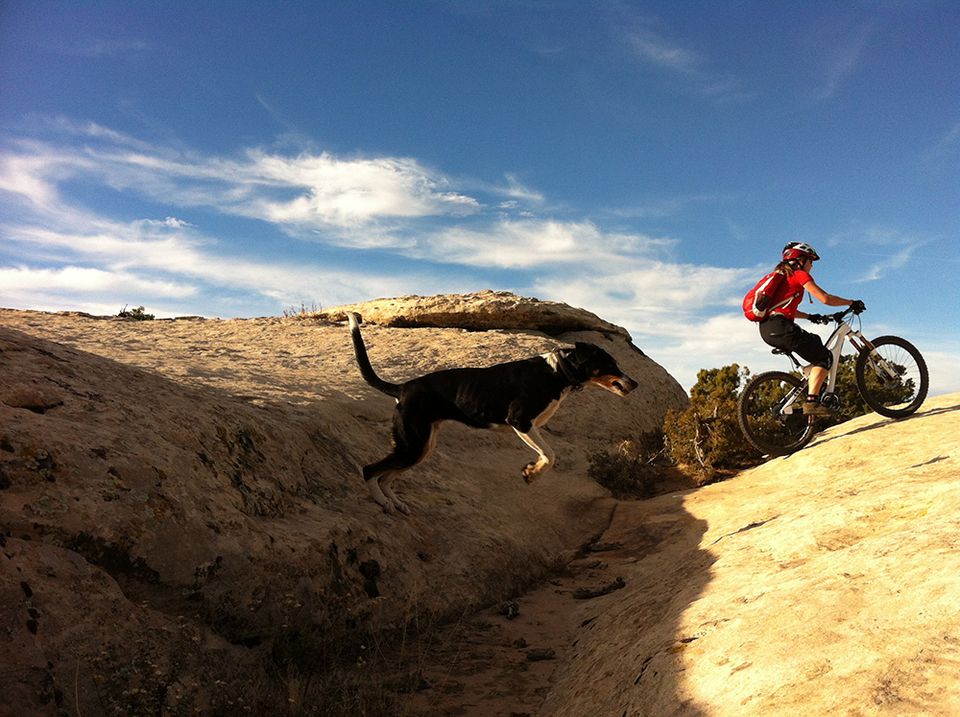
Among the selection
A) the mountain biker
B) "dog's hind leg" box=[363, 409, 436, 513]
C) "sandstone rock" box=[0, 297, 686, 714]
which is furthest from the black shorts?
"dog's hind leg" box=[363, 409, 436, 513]

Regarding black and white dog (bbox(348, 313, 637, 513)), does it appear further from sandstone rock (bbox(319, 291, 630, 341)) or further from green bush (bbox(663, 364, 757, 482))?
sandstone rock (bbox(319, 291, 630, 341))

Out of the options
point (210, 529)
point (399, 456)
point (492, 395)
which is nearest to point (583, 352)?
point (492, 395)

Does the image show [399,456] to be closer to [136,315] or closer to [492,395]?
[492,395]

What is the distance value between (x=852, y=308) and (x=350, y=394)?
7475 millimetres

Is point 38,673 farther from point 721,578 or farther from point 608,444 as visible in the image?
point 608,444

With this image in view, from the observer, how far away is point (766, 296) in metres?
9.47

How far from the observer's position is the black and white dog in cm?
650

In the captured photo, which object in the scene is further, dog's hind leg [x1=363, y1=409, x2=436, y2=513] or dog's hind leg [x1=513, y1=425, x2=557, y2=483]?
dog's hind leg [x1=363, y1=409, x2=436, y2=513]

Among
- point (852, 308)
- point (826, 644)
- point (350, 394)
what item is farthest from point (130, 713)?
point (852, 308)

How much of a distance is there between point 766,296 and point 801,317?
0.70m

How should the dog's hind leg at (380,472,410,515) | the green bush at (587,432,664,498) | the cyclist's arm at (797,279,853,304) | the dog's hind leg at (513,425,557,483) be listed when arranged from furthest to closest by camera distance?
the green bush at (587,432,664,498) → the cyclist's arm at (797,279,853,304) → the dog's hind leg at (380,472,410,515) → the dog's hind leg at (513,425,557,483)

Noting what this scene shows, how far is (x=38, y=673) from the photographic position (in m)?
3.38

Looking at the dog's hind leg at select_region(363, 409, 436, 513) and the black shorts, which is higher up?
the black shorts

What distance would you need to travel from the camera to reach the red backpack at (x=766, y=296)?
9398mm
